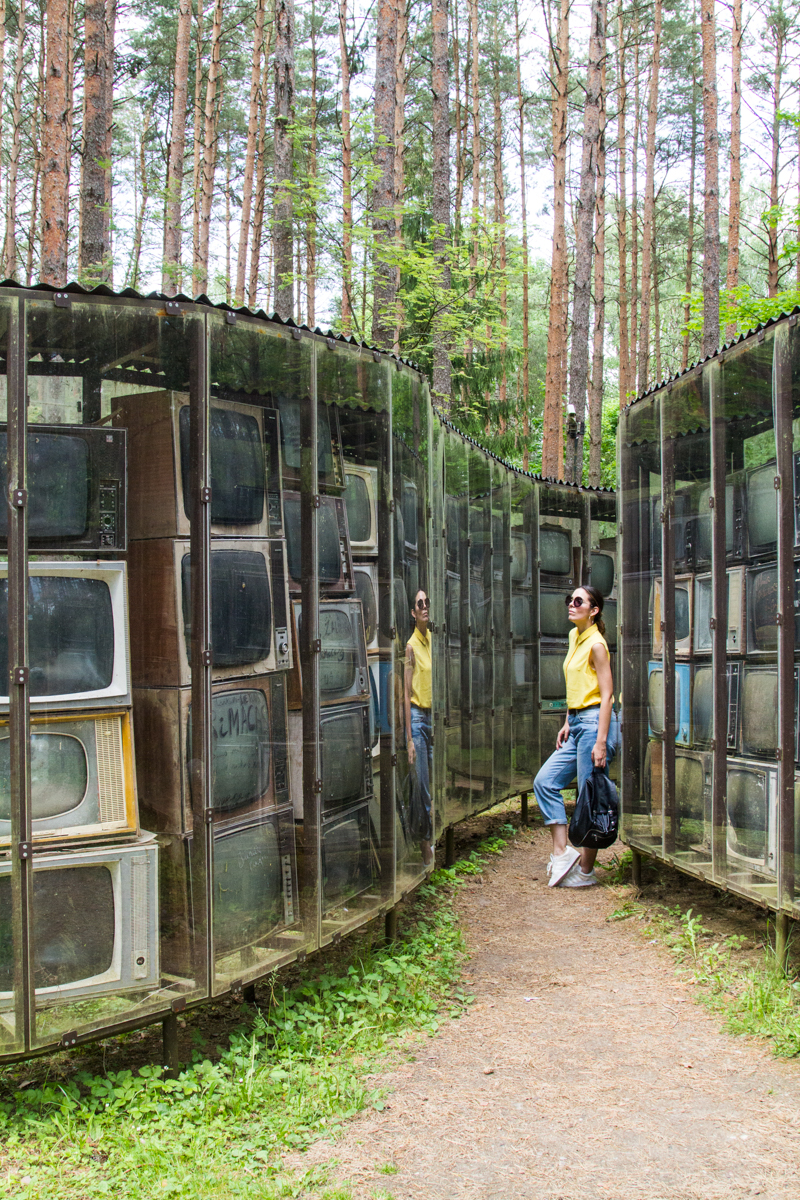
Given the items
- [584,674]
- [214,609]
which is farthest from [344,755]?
[584,674]

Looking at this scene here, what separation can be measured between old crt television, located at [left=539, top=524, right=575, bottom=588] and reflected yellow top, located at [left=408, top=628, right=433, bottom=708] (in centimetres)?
322

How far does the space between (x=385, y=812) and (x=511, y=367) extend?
12.8m

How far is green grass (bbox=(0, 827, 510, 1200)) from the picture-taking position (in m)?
2.87

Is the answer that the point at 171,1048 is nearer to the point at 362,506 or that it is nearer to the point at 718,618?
the point at 362,506

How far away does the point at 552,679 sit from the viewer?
870cm

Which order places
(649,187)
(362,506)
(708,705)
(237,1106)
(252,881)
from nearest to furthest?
(237,1106)
(252,881)
(362,506)
(708,705)
(649,187)

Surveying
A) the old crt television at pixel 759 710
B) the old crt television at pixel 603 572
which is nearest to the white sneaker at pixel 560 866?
the old crt television at pixel 759 710

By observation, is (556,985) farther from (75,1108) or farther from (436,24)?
(436,24)

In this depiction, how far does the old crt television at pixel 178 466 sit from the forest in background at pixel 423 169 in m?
5.88

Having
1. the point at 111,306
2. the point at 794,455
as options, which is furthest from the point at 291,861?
the point at 794,455

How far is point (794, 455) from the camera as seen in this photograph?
4.31m

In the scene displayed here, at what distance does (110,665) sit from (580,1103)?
2196 millimetres

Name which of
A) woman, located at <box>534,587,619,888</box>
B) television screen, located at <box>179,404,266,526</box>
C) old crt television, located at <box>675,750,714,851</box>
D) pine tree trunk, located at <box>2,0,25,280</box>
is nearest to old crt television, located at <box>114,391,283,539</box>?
television screen, located at <box>179,404,266,526</box>

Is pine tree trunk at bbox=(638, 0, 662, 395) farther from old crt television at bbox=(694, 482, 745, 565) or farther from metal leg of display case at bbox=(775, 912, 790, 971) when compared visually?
metal leg of display case at bbox=(775, 912, 790, 971)
